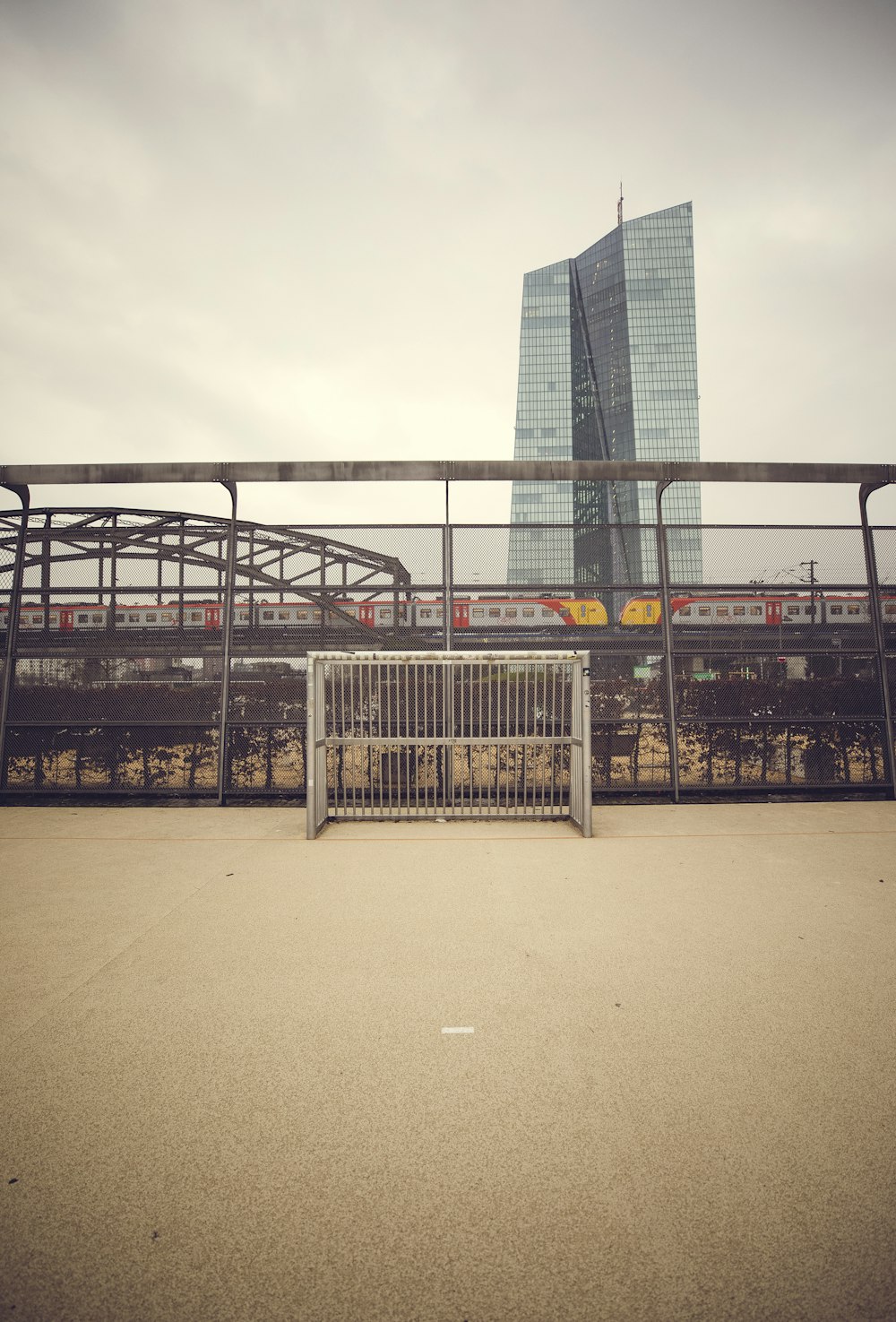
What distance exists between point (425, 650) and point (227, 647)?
7.96 feet

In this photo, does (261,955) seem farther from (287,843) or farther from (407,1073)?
(287,843)

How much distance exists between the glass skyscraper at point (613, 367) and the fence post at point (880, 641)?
364ft

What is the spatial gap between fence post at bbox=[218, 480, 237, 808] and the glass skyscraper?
373 feet

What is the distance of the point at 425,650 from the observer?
6.86 meters

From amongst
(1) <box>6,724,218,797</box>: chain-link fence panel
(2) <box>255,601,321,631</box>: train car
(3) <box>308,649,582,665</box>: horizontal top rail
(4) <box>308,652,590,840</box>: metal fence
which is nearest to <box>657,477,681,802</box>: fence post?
(4) <box>308,652,590,840</box>: metal fence

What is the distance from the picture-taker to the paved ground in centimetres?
140

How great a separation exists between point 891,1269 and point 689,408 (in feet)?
438

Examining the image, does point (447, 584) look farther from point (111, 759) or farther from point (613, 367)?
point (613, 367)

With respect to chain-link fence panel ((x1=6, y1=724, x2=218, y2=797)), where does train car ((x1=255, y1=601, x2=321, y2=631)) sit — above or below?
above

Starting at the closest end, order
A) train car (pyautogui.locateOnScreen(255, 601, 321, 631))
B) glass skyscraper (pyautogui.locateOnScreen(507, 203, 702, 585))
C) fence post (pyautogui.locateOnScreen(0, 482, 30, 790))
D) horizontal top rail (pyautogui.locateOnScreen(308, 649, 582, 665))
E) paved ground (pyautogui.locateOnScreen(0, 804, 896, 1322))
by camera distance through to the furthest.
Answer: paved ground (pyautogui.locateOnScreen(0, 804, 896, 1322))
horizontal top rail (pyautogui.locateOnScreen(308, 649, 582, 665))
fence post (pyautogui.locateOnScreen(0, 482, 30, 790))
train car (pyautogui.locateOnScreen(255, 601, 321, 631))
glass skyscraper (pyautogui.locateOnScreen(507, 203, 702, 585))

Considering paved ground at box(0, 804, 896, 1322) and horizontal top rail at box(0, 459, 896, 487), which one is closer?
paved ground at box(0, 804, 896, 1322)

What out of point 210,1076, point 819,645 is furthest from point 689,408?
point 210,1076

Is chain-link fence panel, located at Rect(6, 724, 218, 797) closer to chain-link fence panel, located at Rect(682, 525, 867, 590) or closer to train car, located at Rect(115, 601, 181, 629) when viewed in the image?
train car, located at Rect(115, 601, 181, 629)

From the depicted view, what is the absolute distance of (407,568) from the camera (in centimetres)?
698
